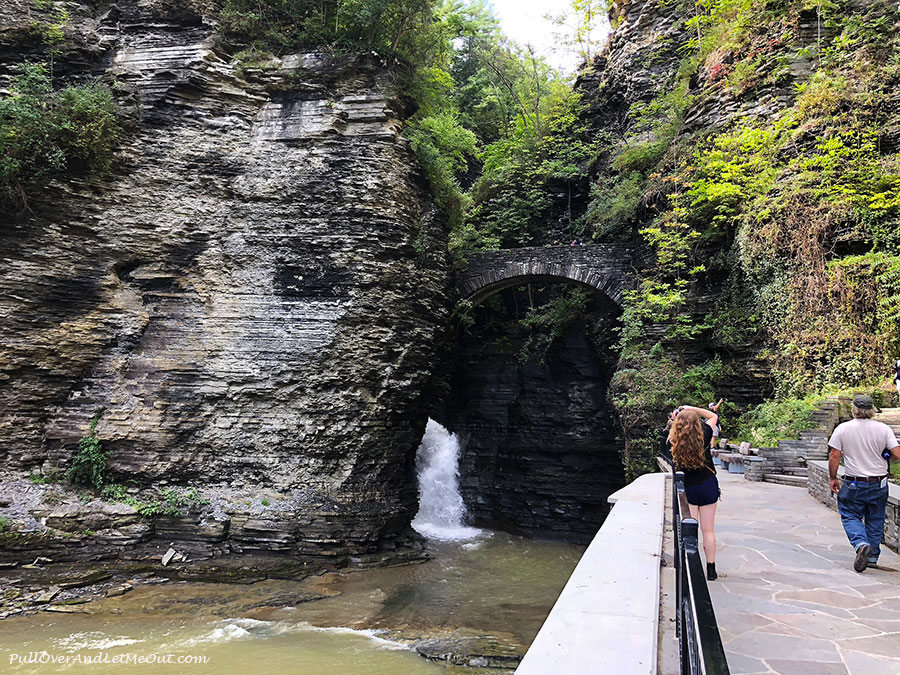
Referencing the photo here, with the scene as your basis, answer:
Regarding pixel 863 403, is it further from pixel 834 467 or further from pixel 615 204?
pixel 615 204

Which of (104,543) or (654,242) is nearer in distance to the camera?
(104,543)

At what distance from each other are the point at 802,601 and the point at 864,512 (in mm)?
1193

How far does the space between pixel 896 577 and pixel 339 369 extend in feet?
33.4

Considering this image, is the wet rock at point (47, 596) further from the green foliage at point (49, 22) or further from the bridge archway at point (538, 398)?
the green foliage at point (49, 22)

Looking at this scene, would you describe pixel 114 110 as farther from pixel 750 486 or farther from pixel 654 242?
pixel 750 486

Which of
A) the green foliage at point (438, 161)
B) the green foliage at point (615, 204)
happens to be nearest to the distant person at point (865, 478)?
the green foliage at point (438, 161)

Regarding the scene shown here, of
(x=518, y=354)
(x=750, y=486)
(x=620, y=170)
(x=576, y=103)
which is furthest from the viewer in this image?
(x=576, y=103)

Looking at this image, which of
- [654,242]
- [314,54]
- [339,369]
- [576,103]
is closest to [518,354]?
[654,242]

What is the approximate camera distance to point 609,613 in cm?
268

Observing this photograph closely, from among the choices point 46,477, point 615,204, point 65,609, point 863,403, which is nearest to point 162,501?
point 46,477

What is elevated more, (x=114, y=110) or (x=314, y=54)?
(x=314, y=54)

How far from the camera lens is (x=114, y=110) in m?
12.3

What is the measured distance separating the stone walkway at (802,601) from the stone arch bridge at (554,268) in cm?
1060

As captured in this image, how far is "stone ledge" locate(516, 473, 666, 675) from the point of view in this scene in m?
2.17
